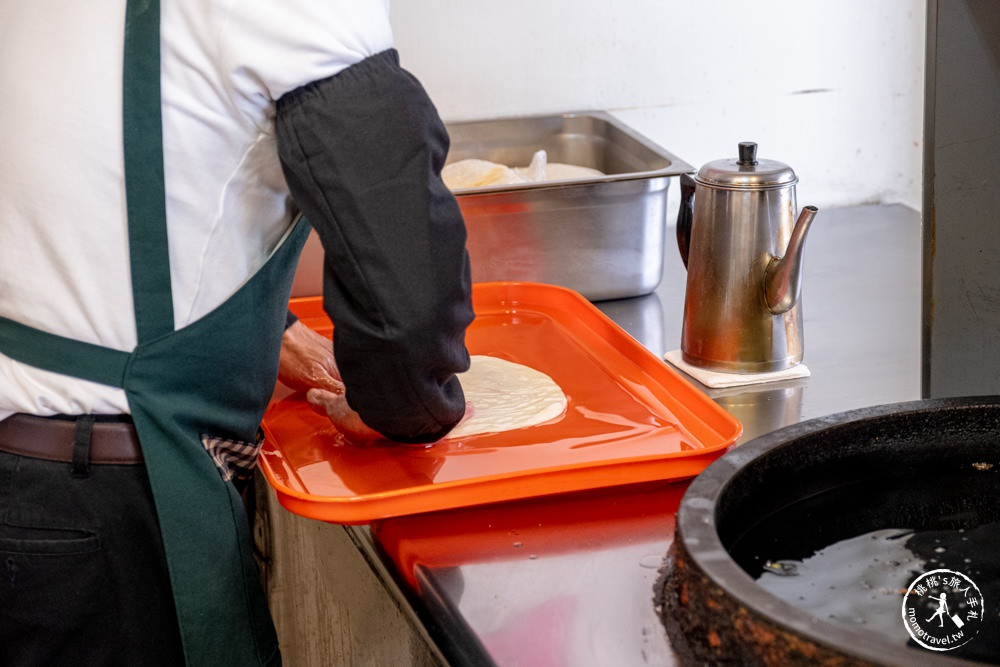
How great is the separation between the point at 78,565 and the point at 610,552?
1.84 feet

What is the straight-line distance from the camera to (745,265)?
133 centimetres

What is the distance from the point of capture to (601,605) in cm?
86

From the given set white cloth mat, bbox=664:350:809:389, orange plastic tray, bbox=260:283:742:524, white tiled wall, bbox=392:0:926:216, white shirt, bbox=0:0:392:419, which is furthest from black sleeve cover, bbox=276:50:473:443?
white tiled wall, bbox=392:0:926:216

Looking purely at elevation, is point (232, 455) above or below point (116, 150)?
below

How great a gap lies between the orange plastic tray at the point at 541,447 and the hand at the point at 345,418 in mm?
14

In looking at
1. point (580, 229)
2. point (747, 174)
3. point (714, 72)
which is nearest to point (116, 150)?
point (747, 174)

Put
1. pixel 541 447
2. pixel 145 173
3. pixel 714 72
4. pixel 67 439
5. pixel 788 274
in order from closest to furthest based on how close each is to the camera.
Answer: pixel 145 173, pixel 67 439, pixel 541 447, pixel 788 274, pixel 714 72

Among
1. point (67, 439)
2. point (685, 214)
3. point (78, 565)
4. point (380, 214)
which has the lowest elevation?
point (78, 565)

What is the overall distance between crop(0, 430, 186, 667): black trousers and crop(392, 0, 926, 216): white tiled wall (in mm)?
1275

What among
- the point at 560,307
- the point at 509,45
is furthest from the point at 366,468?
the point at 509,45

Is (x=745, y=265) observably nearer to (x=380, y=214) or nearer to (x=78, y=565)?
(x=380, y=214)

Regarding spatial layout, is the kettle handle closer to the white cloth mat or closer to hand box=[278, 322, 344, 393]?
the white cloth mat

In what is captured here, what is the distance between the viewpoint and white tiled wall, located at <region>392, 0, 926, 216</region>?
2.14 metres

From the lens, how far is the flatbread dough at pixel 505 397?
1256 millimetres
